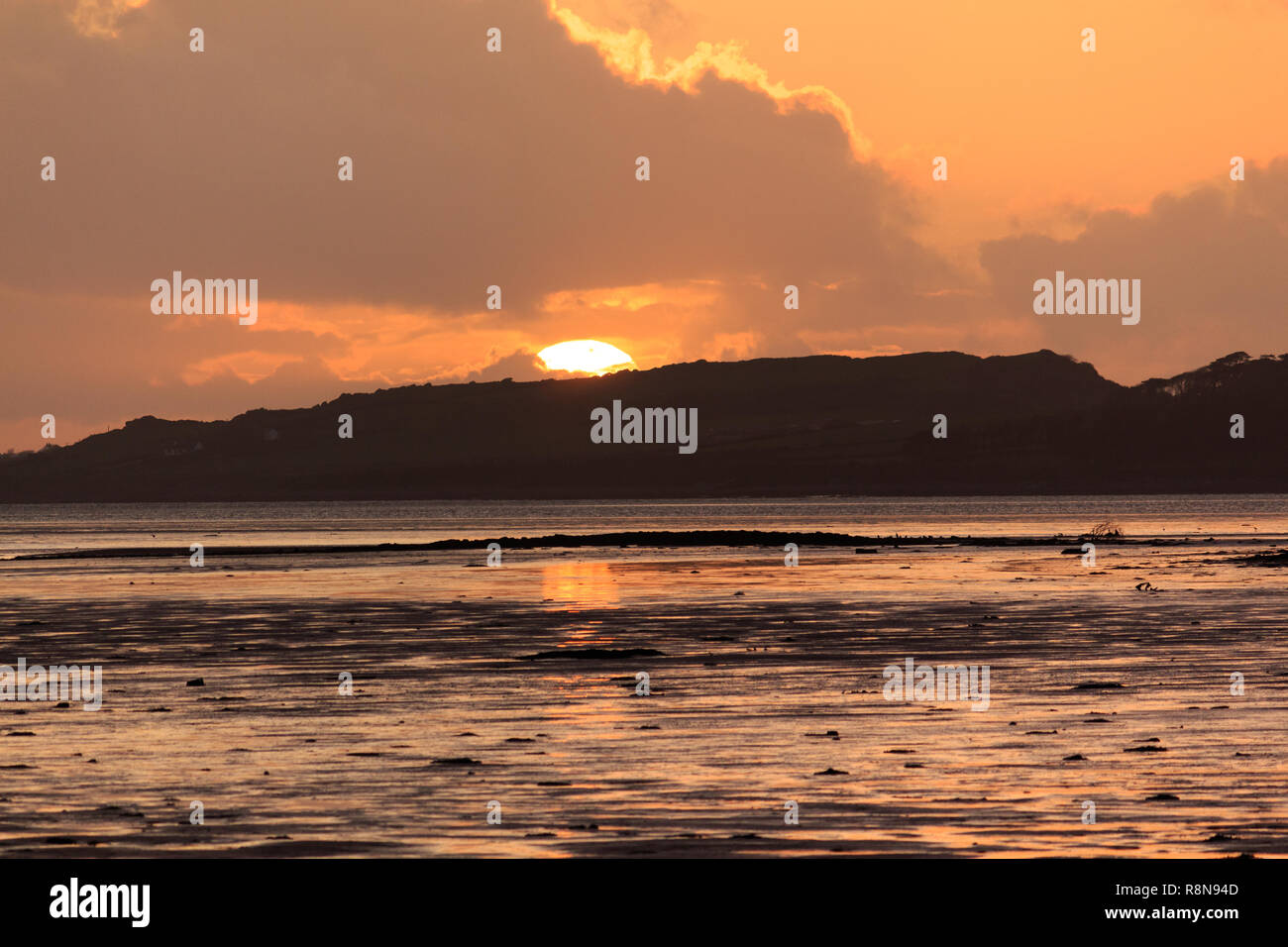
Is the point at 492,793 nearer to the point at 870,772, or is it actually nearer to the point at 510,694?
the point at 870,772

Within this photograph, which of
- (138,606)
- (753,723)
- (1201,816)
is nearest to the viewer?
(1201,816)

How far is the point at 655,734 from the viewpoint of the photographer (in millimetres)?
26219

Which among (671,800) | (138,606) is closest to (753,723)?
(671,800)

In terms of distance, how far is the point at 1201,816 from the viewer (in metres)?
19.0

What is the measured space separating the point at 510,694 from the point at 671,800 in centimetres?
1190

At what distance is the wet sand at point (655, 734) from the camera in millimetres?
18531

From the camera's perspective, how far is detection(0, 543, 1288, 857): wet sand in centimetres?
1853

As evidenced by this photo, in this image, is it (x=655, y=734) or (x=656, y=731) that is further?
(x=656, y=731)

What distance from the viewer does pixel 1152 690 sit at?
31297mm

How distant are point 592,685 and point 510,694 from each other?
203cm
